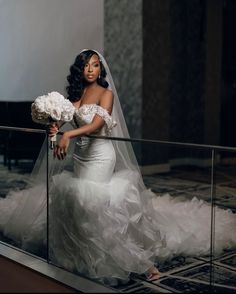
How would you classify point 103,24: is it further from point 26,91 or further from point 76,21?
point 26,91

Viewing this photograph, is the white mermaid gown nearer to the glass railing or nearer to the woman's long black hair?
the glass railing

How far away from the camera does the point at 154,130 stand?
8070 mm

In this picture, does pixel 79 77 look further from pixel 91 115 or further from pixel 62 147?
pixel 62 147

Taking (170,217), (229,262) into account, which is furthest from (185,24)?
(229,262)

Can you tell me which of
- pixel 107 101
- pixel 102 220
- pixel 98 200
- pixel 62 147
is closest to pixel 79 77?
pixel 107 101

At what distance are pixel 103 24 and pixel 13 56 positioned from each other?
2.67 m

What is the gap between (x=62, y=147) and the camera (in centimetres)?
329

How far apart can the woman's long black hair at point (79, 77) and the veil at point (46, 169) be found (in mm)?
100

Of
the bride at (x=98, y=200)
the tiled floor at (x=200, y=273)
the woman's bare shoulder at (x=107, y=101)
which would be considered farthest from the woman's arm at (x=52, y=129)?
the tiled floor at (x=200, y=273)

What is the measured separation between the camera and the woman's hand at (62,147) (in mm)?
3270

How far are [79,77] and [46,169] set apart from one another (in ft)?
2.42

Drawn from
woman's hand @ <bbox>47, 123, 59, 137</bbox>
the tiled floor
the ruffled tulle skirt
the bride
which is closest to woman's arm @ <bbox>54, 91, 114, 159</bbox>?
the bride

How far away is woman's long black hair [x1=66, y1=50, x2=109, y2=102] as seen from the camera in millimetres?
3605

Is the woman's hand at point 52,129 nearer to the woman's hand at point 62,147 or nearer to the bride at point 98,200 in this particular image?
the bride at point 98,200
